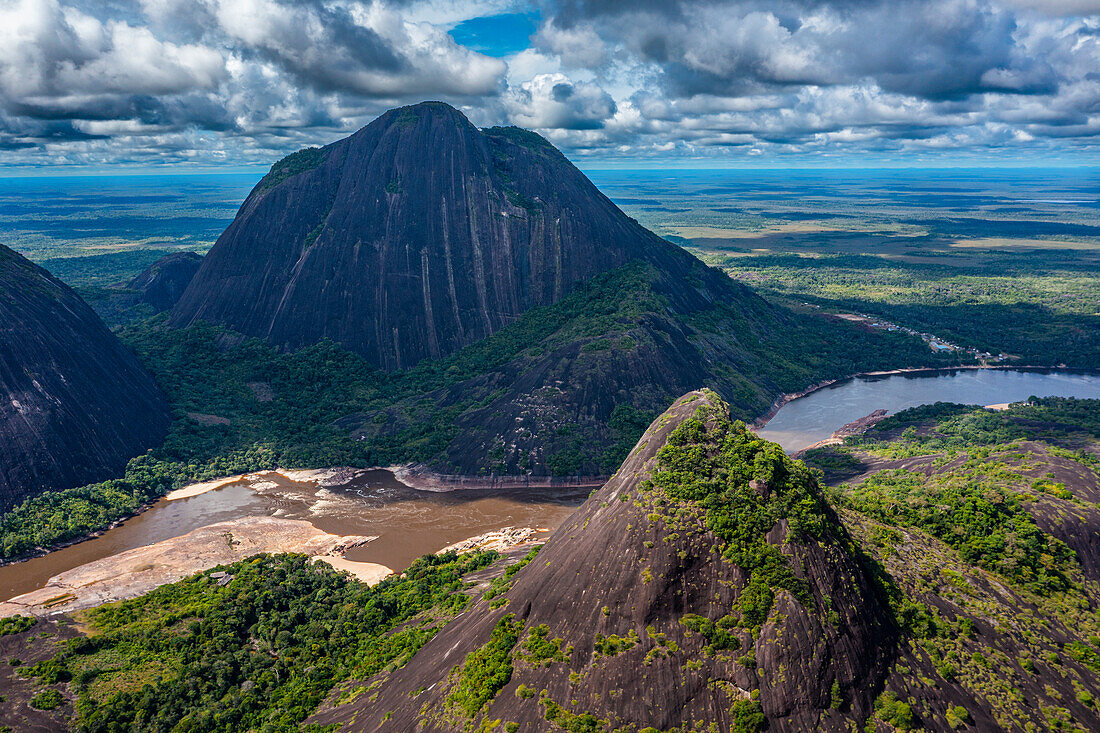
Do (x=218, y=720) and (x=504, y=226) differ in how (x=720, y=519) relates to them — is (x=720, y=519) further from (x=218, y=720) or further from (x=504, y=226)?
(x=504, y=226)

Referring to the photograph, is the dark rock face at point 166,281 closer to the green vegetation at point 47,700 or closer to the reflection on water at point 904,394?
the green vegetation at point 47,700

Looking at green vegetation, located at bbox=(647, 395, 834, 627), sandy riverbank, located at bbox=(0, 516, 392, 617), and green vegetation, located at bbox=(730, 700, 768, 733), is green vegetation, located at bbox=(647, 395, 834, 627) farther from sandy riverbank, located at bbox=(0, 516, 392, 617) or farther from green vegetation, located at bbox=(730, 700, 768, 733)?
sandy riverbank, located at bbox=(0, 516, 392, 617)

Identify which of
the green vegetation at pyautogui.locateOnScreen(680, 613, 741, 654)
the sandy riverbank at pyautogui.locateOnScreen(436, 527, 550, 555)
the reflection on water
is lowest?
the sandy riverbank at pyautogui.locateOnScreen(436, 527, 550, 555)

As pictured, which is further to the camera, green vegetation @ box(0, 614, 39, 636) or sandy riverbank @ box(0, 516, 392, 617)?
sandy riverbank @ box(0, 516, 392, 617)

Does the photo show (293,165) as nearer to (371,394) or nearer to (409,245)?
(409,245)

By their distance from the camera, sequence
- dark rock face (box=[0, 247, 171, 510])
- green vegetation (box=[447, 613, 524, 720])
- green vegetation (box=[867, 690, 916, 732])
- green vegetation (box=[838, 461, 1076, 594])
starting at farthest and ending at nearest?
dark rock face (box=[0, 247, 171, 510]) → green vegetation (box=[838, 461, 1076, 594]) → green vegetation (box=[447, 613, 524, 720]) → green vegetation (box=[867, 690, 916, 732])

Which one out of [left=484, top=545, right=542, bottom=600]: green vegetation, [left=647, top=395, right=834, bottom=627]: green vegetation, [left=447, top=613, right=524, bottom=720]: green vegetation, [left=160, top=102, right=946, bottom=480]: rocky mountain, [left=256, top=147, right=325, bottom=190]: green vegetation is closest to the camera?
[left=447, top=613, right=524, bottom=720]: green vegetation

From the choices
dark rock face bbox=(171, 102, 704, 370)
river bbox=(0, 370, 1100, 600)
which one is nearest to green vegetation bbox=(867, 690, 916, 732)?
river bbox=(0, 370, 1100, 600)
